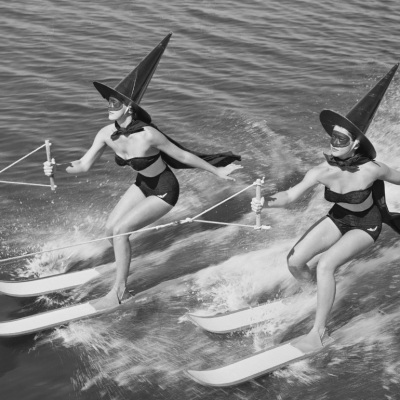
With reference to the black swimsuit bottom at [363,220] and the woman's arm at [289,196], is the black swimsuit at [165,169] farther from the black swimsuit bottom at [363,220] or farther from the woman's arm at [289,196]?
the black swimsuit bottom at [363,220]

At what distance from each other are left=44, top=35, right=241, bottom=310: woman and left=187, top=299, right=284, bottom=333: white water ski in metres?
0.98

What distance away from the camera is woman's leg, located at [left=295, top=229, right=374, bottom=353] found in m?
6.77

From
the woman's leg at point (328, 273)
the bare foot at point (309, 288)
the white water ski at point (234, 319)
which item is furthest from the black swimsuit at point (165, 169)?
the woman's leg at point (328, 273)

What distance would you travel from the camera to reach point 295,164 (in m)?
11.5

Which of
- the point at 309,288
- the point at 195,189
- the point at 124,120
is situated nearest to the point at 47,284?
the point at 124,120

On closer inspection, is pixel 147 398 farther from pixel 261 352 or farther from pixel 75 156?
pixel 75 156

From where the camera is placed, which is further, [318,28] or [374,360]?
[318,28]

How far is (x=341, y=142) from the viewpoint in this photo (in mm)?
6512

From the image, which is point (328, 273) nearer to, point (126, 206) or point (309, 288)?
point (309, 288)

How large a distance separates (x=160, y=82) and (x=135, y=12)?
15.3 ft

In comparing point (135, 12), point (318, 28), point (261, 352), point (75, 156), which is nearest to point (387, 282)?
point (261, 352)

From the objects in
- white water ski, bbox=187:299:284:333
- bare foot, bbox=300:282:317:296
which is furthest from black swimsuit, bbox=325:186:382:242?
white water ski, bbox=187:299:284:333

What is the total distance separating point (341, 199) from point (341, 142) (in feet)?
2.08

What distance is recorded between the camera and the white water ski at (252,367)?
6.52 m
